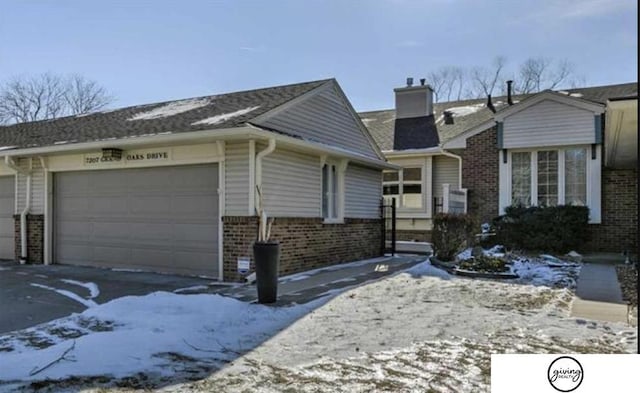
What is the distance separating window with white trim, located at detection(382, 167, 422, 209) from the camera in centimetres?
1800

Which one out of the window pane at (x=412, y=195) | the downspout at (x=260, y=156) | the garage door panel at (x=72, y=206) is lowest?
the garage door panel at (x=72, y=206)

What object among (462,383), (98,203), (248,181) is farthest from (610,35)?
(98,203)

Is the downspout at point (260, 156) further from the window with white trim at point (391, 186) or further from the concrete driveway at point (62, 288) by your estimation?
the window with white trim at point (391, 186)

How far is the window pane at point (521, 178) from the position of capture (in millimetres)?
14567

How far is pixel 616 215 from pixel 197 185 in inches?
429

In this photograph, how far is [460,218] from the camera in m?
11.3

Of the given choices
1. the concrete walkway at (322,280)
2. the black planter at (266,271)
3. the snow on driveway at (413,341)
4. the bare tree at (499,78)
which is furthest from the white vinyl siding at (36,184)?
the bare tree at (499,78)

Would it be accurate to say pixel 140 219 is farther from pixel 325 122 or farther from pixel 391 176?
pixel 391 176

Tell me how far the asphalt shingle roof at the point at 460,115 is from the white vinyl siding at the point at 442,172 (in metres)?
0.70

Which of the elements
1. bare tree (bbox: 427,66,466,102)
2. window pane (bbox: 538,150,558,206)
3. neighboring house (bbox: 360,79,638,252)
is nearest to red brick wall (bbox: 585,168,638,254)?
neighboring house (bbox: 360,79,638,252)

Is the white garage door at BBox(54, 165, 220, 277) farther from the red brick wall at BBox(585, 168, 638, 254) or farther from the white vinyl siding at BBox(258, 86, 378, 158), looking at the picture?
the red brick wall at BBox(585, 168, 638, 254)

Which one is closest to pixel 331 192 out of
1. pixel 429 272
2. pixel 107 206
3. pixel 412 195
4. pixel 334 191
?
pixel 334 191

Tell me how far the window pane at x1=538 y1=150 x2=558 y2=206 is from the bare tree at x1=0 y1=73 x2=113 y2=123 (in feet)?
110

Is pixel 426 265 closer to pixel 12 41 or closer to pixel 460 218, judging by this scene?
pixel 460 218
